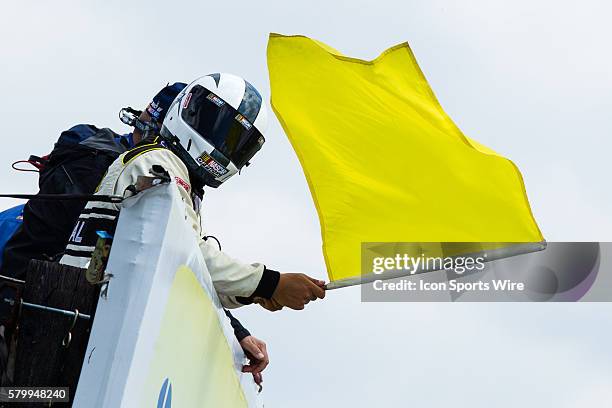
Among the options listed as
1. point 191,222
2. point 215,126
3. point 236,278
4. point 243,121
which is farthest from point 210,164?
point 191,222

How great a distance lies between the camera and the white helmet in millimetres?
7195

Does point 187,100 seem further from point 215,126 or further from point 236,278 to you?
point 236,278

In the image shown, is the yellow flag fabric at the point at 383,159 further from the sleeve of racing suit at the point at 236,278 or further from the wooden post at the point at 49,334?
the wooden post at the point at 49,334

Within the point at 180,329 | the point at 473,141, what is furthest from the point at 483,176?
the point at 180,329

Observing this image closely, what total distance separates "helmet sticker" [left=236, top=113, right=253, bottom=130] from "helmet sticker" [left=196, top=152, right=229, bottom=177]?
1.33 feet

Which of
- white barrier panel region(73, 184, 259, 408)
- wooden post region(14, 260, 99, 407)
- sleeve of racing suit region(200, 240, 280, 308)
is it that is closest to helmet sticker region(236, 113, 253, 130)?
sleeve of racing suit region(200, 240, 280, 308)

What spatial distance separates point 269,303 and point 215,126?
136 cm

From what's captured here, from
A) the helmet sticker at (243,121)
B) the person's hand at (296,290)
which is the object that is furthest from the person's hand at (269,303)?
the helmet sticker at (243,121)

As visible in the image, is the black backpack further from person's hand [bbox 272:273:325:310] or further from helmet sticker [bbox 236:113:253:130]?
person's hand [bbox 272:273:325:310]

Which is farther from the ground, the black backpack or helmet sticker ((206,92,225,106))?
helmet sticker ((206,92,225,106))

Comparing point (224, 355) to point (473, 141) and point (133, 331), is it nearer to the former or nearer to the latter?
point (133, 331)

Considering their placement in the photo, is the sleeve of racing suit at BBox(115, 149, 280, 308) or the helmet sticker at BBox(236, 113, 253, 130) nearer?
the sleeve of racing suit at BBox(115, 149, 280, 308)

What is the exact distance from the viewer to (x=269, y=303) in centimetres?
656

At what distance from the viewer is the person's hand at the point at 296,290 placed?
6.48 meters
